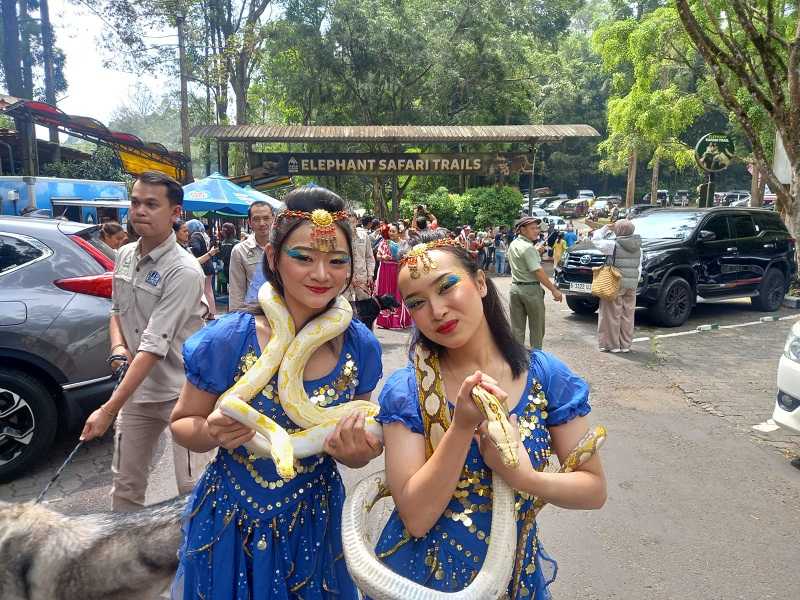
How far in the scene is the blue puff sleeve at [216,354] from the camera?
67.3 inches

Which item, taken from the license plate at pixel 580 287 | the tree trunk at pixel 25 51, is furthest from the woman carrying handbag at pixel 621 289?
the tree trunk at pixel 25 51

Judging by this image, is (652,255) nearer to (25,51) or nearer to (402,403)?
(402,403)

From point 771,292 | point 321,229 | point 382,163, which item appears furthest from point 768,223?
point 321,229

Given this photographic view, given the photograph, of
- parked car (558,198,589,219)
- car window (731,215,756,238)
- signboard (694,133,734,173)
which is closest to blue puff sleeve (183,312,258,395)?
car window (731,215,756,238)

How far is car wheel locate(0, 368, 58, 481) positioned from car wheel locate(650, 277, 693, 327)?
8.57m

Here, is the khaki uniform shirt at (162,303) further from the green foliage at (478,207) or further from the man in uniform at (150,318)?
the green foliage at (478,207)

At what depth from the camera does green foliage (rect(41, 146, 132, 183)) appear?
19859 mm

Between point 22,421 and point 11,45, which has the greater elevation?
point 11,45

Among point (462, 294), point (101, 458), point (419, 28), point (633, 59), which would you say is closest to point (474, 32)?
point (419, 28)

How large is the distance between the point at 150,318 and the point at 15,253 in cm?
215

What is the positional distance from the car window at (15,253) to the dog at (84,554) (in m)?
2.54

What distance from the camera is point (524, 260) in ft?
22.9

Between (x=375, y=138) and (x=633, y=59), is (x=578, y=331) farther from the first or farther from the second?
(x=633, y=59)

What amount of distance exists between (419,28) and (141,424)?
22.9m
